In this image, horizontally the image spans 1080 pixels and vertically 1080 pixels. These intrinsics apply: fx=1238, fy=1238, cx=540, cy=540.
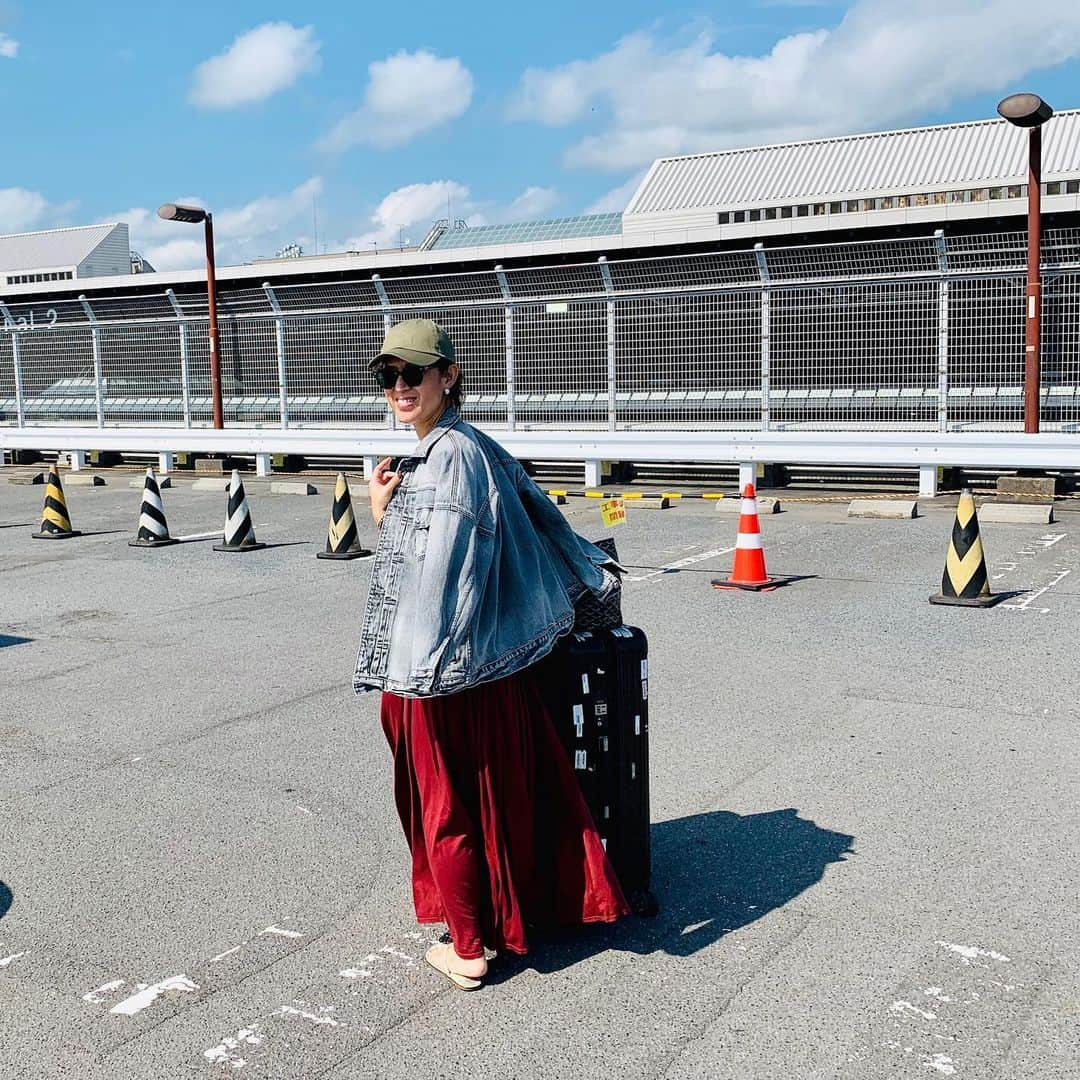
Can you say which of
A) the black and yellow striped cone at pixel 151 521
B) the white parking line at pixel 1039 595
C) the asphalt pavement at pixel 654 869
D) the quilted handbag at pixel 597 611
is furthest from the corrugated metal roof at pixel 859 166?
the quilted handbag at pixel 597 611

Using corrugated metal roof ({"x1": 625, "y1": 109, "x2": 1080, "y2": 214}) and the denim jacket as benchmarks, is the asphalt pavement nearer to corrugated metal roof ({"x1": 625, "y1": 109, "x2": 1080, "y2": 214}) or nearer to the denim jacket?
the denim jacket

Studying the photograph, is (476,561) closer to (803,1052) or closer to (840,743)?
(803,1052)

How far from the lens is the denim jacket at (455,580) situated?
3.36 metres

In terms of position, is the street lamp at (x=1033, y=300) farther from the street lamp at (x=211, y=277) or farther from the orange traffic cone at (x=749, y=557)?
the street lamp at (x=211, y=277)

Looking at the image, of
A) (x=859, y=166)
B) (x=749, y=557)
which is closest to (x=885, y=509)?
(x=749, y=557)

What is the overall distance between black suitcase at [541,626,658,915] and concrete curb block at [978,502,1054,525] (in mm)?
10045

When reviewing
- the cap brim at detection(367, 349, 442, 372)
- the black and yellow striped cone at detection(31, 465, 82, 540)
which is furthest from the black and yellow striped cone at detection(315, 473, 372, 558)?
the cap brim at detection(367, 349, 442, 372)

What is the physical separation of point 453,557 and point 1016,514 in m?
11.0

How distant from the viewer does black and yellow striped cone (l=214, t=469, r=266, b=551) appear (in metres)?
12.2

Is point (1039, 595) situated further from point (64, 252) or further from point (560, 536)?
point (64, 252)

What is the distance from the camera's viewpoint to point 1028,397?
1405 centimetres

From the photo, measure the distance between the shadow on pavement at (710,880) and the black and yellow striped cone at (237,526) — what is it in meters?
8.25

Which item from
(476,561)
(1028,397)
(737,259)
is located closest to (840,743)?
(476,561)

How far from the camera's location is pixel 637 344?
59.6 ft
